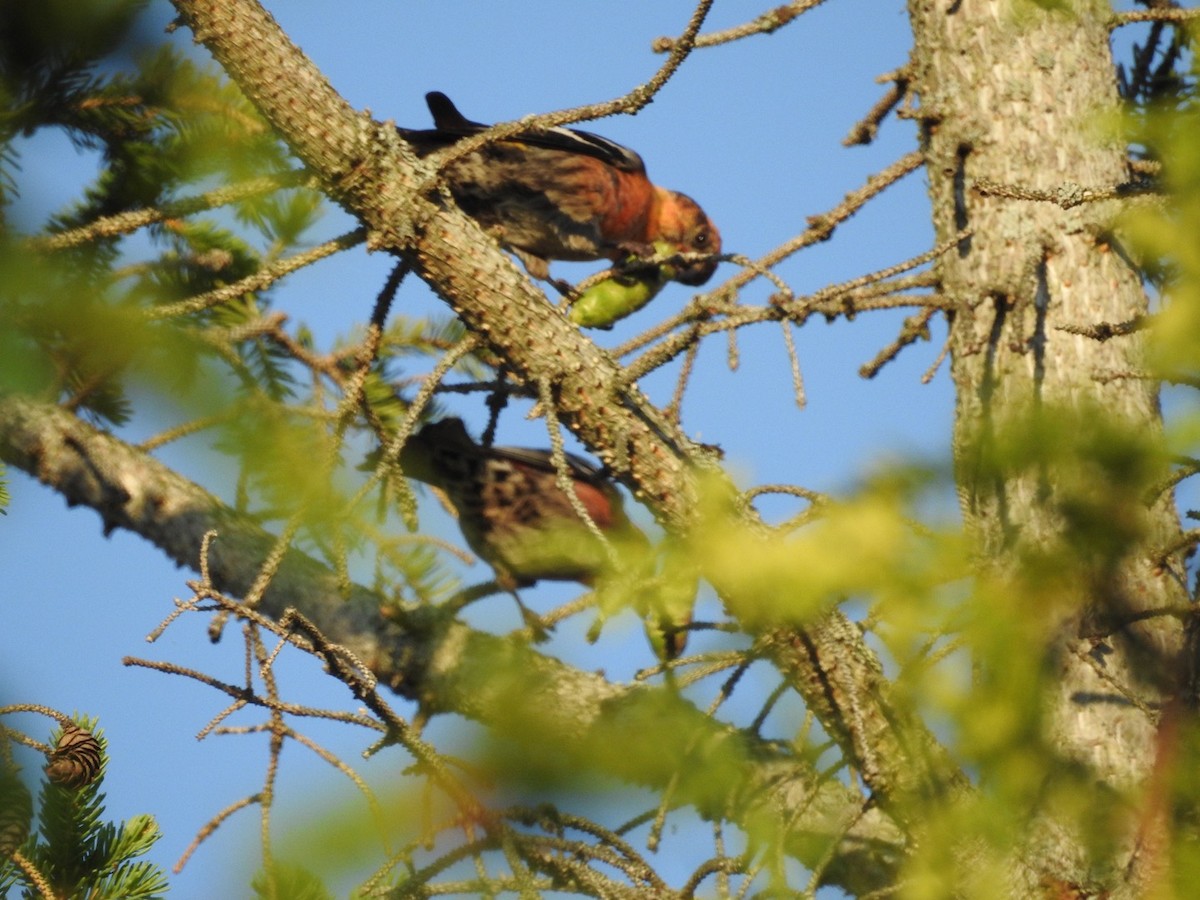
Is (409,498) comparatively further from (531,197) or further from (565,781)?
(531,197)

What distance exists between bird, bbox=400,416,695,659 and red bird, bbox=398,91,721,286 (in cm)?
73

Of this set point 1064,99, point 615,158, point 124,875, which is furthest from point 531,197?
point 124,875

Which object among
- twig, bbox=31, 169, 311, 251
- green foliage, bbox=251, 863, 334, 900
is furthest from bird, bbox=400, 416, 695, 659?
green foliage, bbox=251, 863, 334, 900

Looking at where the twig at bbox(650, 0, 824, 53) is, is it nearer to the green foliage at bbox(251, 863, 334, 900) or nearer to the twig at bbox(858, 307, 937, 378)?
the twig at bbox(858, 307, 937, 378)

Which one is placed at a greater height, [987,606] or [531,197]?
[531,197]

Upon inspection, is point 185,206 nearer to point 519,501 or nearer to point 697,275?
point 519,501

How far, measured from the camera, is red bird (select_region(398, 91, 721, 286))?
470cm

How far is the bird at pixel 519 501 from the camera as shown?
4.77m

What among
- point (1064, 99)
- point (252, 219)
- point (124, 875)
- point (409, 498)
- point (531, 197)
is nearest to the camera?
point (124, 875)

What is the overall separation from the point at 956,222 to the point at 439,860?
7.51 feet

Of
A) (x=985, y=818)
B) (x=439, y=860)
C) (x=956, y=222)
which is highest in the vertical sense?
(x=956, y=222)

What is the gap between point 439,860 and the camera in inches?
107

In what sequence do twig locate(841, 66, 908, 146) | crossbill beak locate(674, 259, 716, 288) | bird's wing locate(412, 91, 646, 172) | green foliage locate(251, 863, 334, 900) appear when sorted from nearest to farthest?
green foliage locate(251, 863, 334, 900) → twig locate(841, 66, 908, 146) → bird's wing locate(412, 91, 646, 172) → crossbill beak locate(674, 259, 716, 288)

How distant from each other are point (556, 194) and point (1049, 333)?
2.14 m
